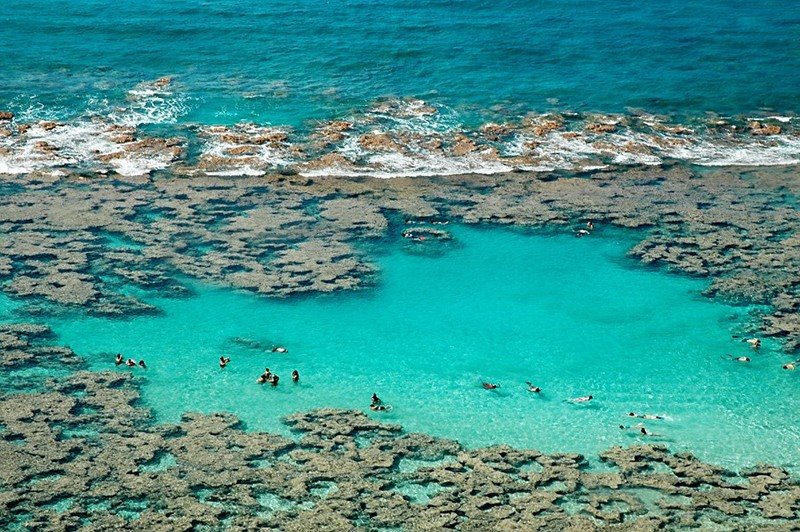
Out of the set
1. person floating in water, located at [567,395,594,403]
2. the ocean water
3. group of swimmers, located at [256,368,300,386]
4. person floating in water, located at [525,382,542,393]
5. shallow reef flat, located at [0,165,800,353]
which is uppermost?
the ocean water

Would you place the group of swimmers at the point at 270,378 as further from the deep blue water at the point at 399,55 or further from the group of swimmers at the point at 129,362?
the deep blue water at the point at 399,55

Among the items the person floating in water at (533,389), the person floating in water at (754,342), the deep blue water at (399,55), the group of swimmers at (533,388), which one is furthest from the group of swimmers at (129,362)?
the deep blue water at (399,55)

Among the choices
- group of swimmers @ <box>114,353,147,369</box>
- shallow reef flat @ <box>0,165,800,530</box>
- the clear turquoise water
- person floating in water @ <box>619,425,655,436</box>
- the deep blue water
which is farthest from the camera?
the deep blue water

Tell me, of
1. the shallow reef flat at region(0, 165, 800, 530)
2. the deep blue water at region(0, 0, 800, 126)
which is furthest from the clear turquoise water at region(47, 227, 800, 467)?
the deep blue water at region(0, 0, 800, 126)

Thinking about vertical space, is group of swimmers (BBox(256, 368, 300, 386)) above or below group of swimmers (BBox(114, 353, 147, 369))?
below

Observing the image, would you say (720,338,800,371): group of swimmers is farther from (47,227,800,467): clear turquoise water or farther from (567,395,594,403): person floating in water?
(567,395,594,403): person floating in water

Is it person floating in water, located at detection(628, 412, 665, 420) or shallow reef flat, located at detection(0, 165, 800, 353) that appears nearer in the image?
person floating in water, located at detection(628, 412, 665, 420)

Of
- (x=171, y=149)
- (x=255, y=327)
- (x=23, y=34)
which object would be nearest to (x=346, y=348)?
(x=255, y=327)

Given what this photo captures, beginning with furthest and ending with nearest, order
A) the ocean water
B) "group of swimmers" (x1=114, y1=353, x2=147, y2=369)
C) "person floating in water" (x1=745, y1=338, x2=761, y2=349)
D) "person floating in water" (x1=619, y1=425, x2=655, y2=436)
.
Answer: the ocean water, "person floating in water" (x1=745, y1=338, x2=761, y2=349), "group of swimmers" (x1=114, y1=353, x2=147, y2=369), "person floating in water" (x1=619, y1=425, x2=655, y2=436)
